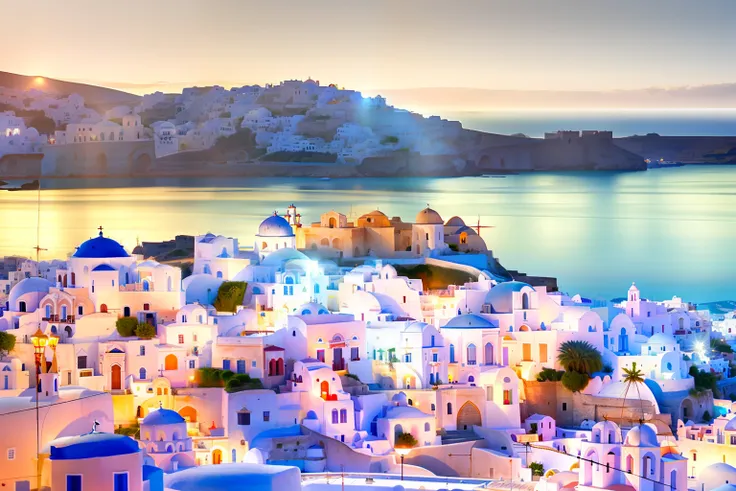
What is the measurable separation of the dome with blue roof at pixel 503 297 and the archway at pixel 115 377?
3626mm

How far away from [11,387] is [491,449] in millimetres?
3825

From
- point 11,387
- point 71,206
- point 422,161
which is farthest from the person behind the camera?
point 422,161

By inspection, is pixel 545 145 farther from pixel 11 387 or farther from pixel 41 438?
pixel 41 438

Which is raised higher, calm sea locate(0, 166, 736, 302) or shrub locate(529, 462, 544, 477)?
calm sea locate(0, 166, 736, 302)

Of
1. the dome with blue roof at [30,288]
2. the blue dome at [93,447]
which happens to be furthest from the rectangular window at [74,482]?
the dome with blue roof at [30,288]

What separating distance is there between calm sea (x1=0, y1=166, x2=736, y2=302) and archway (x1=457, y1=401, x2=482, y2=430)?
7.94 meters

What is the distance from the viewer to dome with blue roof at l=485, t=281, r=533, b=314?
1759cm

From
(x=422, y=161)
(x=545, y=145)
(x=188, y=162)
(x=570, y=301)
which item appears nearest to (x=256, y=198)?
(x=188, y=162)

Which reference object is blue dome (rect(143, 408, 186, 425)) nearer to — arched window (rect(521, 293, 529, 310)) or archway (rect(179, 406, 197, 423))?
archway (rect(179, 406, 197, 423))

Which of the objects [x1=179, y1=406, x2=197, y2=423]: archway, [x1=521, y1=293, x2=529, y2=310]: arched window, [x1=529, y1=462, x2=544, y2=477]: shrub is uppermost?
[x1=521, y1=293, x2=529, y2=310]: arched window

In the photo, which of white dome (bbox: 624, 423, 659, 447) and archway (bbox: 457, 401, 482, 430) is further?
archway (bbox: 457, 401, 482, 430)

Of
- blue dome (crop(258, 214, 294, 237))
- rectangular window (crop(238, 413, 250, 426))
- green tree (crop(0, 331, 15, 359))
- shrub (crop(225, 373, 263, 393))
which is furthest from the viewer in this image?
blue dome (crop(258, 214, 294, 237))

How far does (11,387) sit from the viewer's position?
50.8 ft

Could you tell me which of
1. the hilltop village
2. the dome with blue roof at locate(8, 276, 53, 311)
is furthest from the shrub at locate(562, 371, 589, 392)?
the hilltop village
